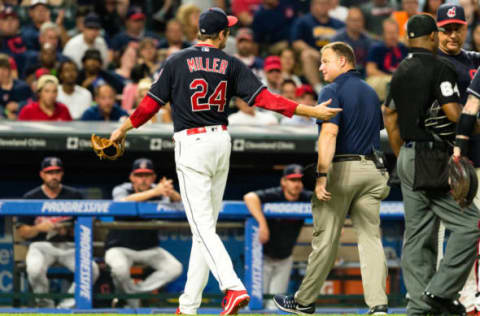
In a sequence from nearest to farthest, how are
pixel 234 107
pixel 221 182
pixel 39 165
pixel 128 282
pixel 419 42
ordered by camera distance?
pixel 419 42 → pixel 221 182 → pixel 128 282 → pixel 39 165 → pixel 234 107

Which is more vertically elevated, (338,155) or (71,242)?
(338,155)

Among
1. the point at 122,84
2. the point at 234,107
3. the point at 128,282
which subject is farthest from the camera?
the point at 122,84

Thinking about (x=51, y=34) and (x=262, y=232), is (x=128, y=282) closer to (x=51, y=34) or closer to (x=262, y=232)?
(x=262, y=232)

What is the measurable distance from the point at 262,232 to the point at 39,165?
101 inches

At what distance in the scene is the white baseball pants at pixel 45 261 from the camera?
807 centimetres

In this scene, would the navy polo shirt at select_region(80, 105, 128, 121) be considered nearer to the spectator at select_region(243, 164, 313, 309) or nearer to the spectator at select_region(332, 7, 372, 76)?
the spectator at select_region(243, 164, 313, 309)

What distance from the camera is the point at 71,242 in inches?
321

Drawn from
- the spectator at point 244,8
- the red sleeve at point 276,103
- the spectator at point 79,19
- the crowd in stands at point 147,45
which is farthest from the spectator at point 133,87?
the red sleeve at point 276,103

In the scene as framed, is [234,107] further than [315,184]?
Yes

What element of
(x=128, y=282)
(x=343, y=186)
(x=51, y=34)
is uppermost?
(x=51, y=34)

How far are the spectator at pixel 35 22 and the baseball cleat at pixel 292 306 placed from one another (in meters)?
6.79

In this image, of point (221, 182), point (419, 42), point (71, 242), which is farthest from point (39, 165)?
point (419, 42)

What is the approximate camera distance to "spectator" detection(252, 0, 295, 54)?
13031 mm

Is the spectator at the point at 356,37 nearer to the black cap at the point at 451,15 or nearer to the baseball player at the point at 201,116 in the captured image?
the black cap at the point at 451,15
